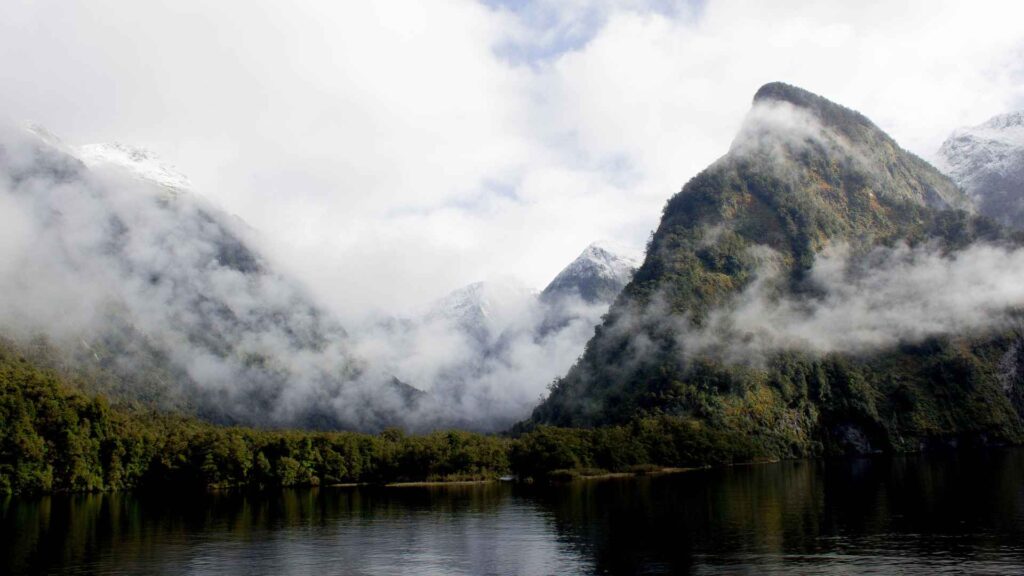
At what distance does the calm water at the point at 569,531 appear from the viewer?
7612 cm

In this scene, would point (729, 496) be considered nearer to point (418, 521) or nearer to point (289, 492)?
point (418, 521)

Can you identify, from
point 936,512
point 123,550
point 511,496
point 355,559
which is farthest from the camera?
point 511,496

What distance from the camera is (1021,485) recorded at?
421 feet

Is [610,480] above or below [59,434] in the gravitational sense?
below

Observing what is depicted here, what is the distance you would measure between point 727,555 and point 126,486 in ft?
533

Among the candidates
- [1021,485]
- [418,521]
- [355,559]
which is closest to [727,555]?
[355,559]

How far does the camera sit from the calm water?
7612 centimetres

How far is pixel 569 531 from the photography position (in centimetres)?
9944

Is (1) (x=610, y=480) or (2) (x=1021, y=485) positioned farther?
(1) (x=610, y=480)

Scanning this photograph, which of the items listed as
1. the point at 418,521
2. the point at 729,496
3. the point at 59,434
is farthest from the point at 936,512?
the point at 59,434

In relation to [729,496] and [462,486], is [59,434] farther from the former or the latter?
[729,496]

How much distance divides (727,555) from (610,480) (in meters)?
112

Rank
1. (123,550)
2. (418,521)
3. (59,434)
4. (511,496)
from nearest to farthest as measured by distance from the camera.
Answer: (123,550)
(418,521)
(511,496)
(59,434)

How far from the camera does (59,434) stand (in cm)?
17762
